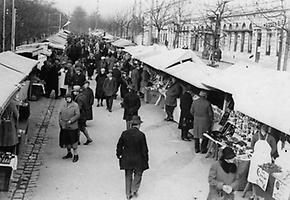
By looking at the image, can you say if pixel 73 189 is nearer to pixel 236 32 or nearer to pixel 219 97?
pixel 219 97

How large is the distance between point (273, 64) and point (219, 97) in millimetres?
25559

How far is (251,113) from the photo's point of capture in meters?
10.0

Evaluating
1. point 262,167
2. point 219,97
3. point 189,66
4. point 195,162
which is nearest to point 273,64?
point 189,66

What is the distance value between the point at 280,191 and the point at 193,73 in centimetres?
771

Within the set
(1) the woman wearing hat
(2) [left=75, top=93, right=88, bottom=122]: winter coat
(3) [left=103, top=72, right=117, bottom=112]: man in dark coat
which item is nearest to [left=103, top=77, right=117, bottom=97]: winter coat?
(3) [left=103, top=72, right=117, bottom=112]: man in dark coat

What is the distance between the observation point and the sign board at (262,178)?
29.0 feet

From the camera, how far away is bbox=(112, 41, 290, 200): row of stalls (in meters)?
8.87

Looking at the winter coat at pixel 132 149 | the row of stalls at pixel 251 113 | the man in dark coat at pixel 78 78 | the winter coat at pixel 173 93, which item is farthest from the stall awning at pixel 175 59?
the winter coat at pixel 132 149

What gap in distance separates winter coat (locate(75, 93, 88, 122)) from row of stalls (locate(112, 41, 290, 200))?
10.1 ft

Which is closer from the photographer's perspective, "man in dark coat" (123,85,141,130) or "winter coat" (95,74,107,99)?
"man in dark coat" (123,85,141,130)

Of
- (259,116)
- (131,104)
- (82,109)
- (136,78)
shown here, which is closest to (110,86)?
(136,78)

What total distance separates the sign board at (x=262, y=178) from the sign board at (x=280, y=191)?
25cm

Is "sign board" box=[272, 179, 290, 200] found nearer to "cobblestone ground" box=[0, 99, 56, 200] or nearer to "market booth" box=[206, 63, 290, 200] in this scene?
"market booth" box=[206, 63, 290, 200]

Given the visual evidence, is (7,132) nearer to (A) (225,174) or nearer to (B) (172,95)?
(A) (225,174)
